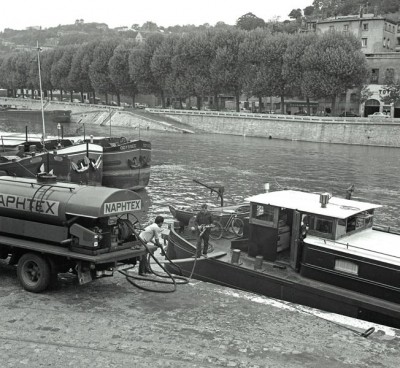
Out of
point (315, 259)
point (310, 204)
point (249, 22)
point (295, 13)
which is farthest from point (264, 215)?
point (295, 13)

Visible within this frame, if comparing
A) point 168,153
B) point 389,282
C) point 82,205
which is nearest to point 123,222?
point 82,205

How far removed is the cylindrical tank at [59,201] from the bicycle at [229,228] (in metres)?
6.61

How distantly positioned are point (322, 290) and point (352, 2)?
172 metres

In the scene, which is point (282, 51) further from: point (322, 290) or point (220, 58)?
point (322, 290)

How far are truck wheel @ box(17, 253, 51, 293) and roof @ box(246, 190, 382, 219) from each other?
6414 mm

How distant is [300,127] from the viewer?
262 feet

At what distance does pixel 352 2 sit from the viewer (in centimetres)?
16900

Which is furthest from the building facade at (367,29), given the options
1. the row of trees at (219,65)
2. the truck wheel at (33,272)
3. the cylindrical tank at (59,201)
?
the truck wheel at (33,272)

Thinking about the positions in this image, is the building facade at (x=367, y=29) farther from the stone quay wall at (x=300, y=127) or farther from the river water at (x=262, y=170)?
the river water at (x=262, y=170)

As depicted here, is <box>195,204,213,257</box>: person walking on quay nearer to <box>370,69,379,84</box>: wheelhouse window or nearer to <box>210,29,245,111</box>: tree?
<box>210,29,245,111</box>: tree

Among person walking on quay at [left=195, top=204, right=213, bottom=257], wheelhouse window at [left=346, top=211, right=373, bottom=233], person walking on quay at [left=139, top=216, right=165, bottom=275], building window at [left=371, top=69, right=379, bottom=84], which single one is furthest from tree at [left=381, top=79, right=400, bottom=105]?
person walking on quay at [left=139, top=216, right=165, bottom=275]

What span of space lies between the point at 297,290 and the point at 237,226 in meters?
5.23

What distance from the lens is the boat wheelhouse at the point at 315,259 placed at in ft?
45.7

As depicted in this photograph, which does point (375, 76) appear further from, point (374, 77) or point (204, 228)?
point (204, 228)
